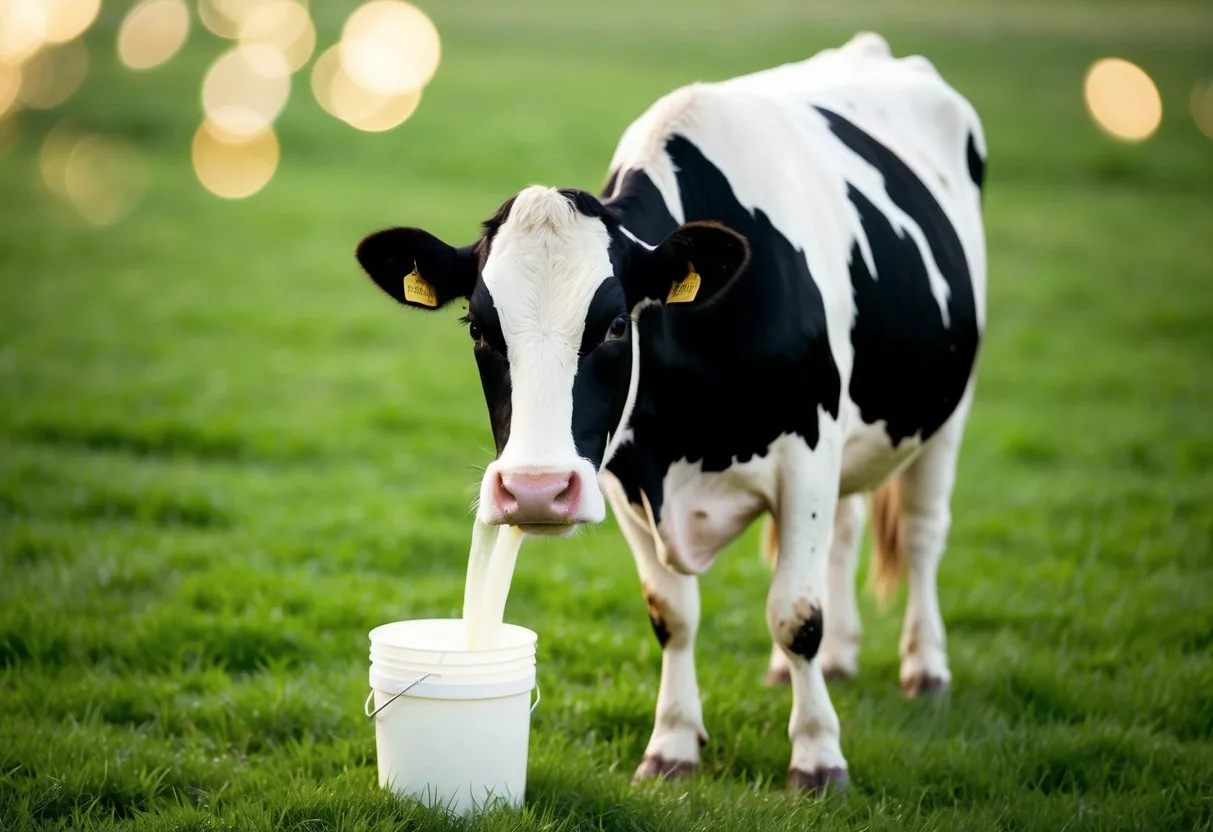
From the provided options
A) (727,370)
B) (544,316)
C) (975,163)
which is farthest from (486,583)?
(975,163)

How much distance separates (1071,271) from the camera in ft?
54.6

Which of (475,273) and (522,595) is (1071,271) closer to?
(522,595)

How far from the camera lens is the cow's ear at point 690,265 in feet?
12.7

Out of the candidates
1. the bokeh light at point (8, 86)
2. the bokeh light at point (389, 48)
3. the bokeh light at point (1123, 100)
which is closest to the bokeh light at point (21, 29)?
the bokeh light at point (8, 86)

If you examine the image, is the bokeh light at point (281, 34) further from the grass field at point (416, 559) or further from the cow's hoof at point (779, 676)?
the cow's hoof at point (779, 676)

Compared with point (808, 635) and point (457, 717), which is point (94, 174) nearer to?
point (808, 635)

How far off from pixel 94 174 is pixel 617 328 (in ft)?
60.2

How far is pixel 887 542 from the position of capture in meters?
6.14

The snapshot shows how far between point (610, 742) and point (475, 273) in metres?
1.82

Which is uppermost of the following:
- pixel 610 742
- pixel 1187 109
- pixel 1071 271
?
pixel 1187 109

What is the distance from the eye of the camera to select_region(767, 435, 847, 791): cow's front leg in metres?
4.42

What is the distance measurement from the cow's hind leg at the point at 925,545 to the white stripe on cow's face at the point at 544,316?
8.13 ft

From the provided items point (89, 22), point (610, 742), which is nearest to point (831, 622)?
point (610, 742)

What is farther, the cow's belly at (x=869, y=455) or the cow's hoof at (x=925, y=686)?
the cow's hoof at (x=925, y=686)
